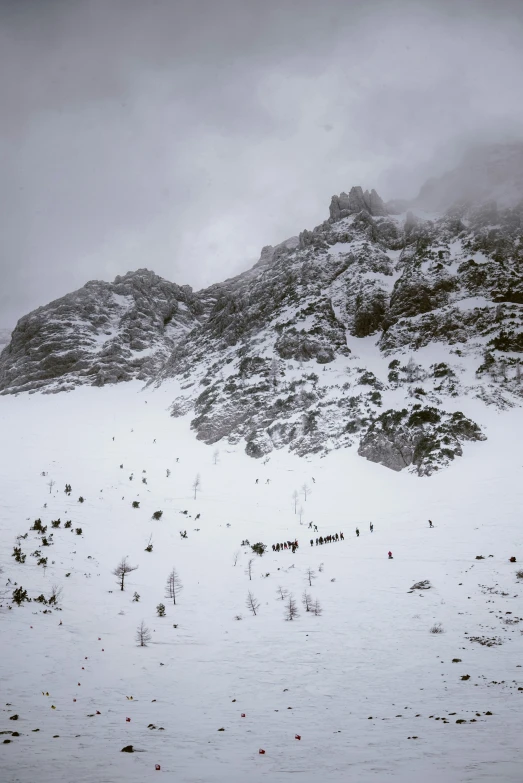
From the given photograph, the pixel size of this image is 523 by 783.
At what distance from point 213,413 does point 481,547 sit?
76728 millimetres

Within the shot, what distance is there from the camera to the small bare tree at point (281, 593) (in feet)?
100

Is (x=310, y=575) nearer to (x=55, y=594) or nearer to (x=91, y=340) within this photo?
(x=55, y=594)

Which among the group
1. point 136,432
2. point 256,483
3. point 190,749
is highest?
point 136,432

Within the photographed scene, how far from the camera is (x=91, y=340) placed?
17175cm

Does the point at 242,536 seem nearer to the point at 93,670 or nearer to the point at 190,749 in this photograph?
the point at 93,670

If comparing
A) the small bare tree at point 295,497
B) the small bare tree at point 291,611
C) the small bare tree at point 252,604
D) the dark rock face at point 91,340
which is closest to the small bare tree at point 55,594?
the small bare tree at point 252,604

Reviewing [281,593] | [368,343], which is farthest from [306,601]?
[368,343]

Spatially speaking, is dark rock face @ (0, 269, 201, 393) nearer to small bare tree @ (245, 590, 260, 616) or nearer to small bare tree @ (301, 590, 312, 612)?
small bare tree @ (245, 590, 260, 616)

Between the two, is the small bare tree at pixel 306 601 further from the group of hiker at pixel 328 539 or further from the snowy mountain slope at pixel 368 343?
the snowy mountain slope at pixel 368 343

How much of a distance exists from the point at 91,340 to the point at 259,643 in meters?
169

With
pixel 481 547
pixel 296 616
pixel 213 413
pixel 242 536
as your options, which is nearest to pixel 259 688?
pixel 296 616

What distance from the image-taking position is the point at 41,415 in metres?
117

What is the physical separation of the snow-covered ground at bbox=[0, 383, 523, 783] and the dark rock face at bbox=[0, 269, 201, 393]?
9932 cm

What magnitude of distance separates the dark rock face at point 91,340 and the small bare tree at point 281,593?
133 meters
